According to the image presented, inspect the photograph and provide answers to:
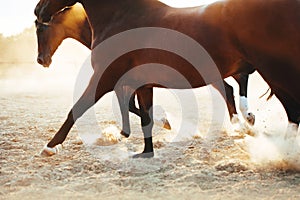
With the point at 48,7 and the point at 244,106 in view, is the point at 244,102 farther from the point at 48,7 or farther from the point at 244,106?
the point at 48,7

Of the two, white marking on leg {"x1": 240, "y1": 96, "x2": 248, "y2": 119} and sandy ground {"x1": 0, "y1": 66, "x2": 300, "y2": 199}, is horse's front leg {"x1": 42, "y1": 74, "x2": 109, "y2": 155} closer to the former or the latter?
sandy ground {"x1": 0, "y1": 66, "x2": 300, "y2": 199}

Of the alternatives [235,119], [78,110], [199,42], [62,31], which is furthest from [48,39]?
[199,42]

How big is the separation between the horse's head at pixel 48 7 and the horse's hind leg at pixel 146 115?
1.01m

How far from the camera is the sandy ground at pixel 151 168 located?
2.93m

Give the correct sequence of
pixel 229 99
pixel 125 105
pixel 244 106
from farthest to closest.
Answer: pixel 229 99 → pixel 244 106 → pixel 125 105

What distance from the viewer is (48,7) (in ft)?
13.0

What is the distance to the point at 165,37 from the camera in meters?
3.39

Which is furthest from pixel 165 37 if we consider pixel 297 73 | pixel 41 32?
pixel 41 32

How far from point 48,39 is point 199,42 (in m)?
2.34

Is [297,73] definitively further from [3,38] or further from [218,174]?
[3,38]

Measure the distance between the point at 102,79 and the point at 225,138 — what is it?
1761 mm

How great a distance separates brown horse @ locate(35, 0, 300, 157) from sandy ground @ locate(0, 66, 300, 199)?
1.17 feet

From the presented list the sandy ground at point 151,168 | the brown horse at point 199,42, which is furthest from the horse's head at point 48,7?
the sandy ground at point 151,168

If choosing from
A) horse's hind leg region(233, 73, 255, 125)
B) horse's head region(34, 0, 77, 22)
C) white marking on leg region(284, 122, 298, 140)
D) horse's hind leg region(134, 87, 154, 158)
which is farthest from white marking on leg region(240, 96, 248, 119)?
horse's head region(34, 0, 77, 22)
